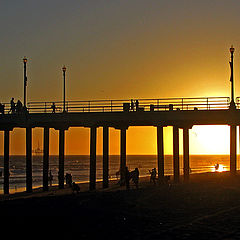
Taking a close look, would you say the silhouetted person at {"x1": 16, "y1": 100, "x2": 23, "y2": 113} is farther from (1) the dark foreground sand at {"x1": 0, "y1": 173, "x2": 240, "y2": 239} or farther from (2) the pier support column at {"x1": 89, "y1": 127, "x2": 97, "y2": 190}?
(1) the dark foreground sand at {"x1": 0, "y1": 173, "x2": 240, "y2": 239}

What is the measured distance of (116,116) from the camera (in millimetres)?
44719

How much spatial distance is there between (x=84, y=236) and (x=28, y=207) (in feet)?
29.7

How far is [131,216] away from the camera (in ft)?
82.4

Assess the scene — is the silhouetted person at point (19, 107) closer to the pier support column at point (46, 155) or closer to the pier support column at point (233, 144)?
the pier support column at point (46, 155)

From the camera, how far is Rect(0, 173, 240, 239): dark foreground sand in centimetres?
2091

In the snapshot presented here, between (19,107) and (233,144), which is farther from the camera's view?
(19,107)

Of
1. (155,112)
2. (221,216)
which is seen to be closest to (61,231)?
(221,216)

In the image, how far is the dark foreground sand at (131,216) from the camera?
20.9 meters

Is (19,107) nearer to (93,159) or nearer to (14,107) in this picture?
(14,107)

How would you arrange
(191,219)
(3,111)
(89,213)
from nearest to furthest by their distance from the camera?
(191,219) < (89,213) < (3,111)

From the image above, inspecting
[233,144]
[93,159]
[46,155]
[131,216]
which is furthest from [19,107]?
[131,216]

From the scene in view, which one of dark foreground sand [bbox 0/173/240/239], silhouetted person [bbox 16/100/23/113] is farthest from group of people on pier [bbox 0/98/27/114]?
dark foreground sand [bbox 0/173/240/239]

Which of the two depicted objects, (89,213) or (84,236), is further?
(89,213)

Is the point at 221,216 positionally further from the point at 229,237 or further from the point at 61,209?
the point at 61,209
